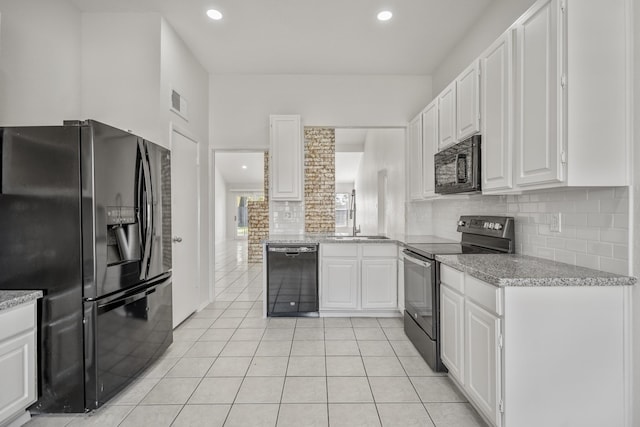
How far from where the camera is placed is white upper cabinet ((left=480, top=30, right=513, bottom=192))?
6.59ft

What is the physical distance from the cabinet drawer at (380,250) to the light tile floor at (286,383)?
0.74 metres

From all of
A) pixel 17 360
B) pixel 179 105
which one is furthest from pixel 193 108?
pixel 17 360

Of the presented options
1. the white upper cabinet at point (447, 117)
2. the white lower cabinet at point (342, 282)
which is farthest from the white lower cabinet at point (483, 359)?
the white lower cabinet at point (342, 282)

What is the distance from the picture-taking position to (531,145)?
181 centimetres

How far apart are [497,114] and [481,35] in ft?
4.68

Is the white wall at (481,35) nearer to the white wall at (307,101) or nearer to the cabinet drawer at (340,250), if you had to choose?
the white wall at (307,101)

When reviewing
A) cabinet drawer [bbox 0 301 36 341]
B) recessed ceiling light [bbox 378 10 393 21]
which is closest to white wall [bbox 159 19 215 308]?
cabinet drawer [bbox 0 301 36 341]

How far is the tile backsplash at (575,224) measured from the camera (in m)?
1.62

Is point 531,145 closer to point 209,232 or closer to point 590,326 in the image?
point 590,326

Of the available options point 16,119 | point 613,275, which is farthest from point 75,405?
point 613,275

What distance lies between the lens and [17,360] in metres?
1.68

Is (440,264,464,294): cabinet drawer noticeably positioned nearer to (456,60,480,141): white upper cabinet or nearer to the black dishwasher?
(456,60,480,141): white upper cabinet

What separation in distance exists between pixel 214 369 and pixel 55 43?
9.53 ft

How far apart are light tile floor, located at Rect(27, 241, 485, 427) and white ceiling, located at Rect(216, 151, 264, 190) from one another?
7.41 metres
